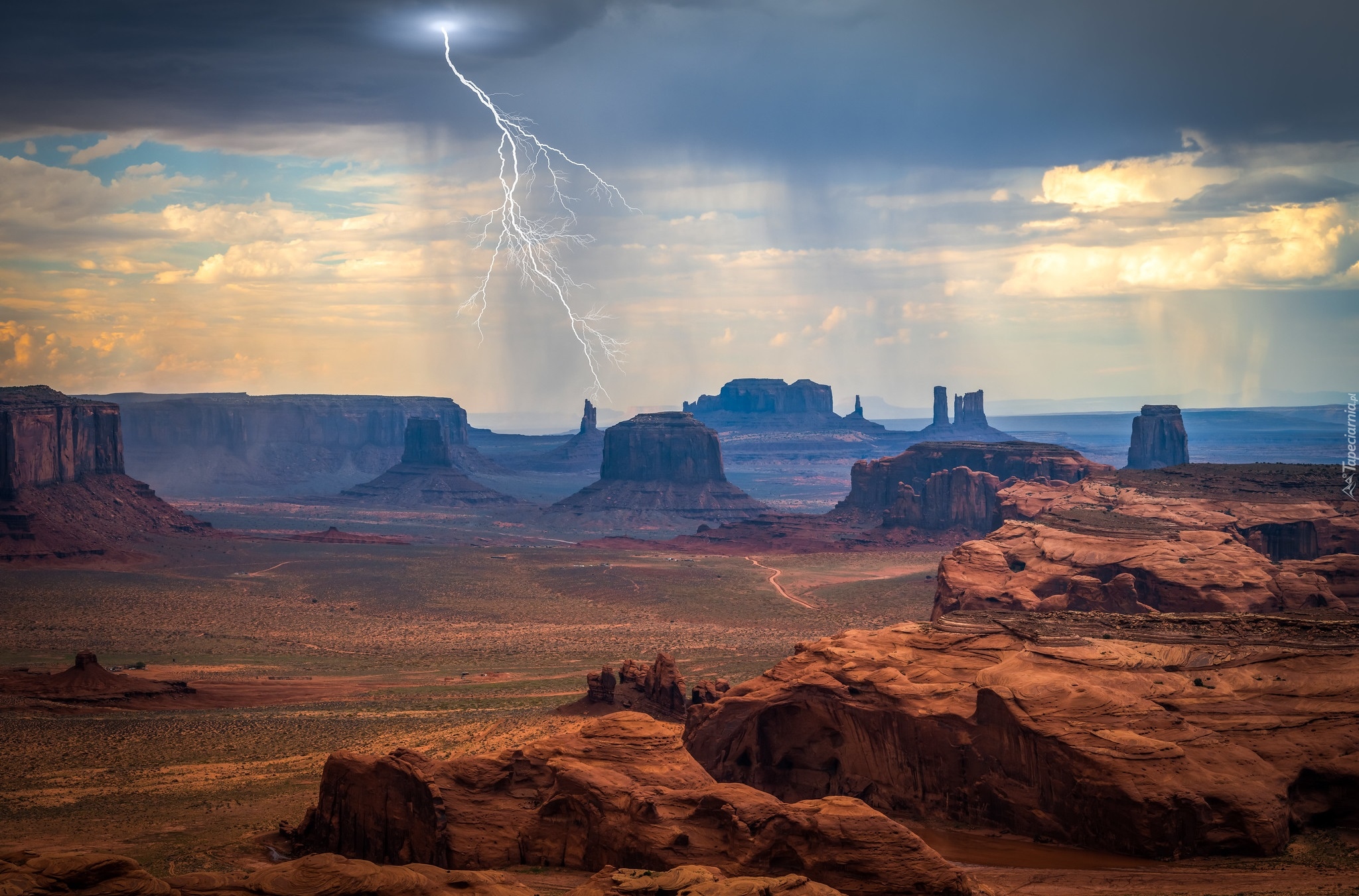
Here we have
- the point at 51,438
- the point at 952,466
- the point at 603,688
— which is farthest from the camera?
the point at 952,466

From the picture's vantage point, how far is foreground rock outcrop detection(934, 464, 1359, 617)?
54875 millimetres

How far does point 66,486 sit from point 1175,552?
353ft

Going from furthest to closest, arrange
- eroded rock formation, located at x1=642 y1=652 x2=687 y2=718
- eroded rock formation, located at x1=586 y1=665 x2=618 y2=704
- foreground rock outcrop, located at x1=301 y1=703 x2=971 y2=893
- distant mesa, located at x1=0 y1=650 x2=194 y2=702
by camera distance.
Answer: distant mesa, located at x1=0 y1=650 x2=194 y2=702
eroded rock formation, located at x1=642 y1=652 x2=687 y2=718
eroded rock formation, located at x1=586 y1=665 x2=618 y2=704
foreground rock outcrop, located at x1=301 y1=703 x2=971 y2=893

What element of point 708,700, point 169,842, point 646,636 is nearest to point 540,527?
point 646,636

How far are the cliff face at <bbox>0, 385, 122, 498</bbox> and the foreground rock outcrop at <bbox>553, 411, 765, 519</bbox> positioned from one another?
6354cm

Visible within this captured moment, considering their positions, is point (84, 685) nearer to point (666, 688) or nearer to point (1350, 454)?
point (666, 688)

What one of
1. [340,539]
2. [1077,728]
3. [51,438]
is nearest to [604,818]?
[1077,728]

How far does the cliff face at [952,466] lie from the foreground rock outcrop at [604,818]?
4555 inches

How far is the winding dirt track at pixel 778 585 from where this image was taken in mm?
93938

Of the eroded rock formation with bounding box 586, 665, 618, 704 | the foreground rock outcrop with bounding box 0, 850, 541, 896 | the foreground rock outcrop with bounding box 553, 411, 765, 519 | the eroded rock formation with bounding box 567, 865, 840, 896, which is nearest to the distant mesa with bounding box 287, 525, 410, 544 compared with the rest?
the foreground rock outcrop with bounding box 553, 411, 765, 519

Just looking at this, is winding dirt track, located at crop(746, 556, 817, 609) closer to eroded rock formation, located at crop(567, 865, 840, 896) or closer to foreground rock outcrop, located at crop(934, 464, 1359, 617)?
foreground rock outcrop, located at crop(934, 464, 1359, 617)

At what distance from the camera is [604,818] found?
27250 mm

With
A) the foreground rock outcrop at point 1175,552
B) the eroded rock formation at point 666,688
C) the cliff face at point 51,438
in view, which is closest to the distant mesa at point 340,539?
the cliff face at point 51,438

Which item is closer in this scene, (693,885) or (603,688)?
(693,885)
